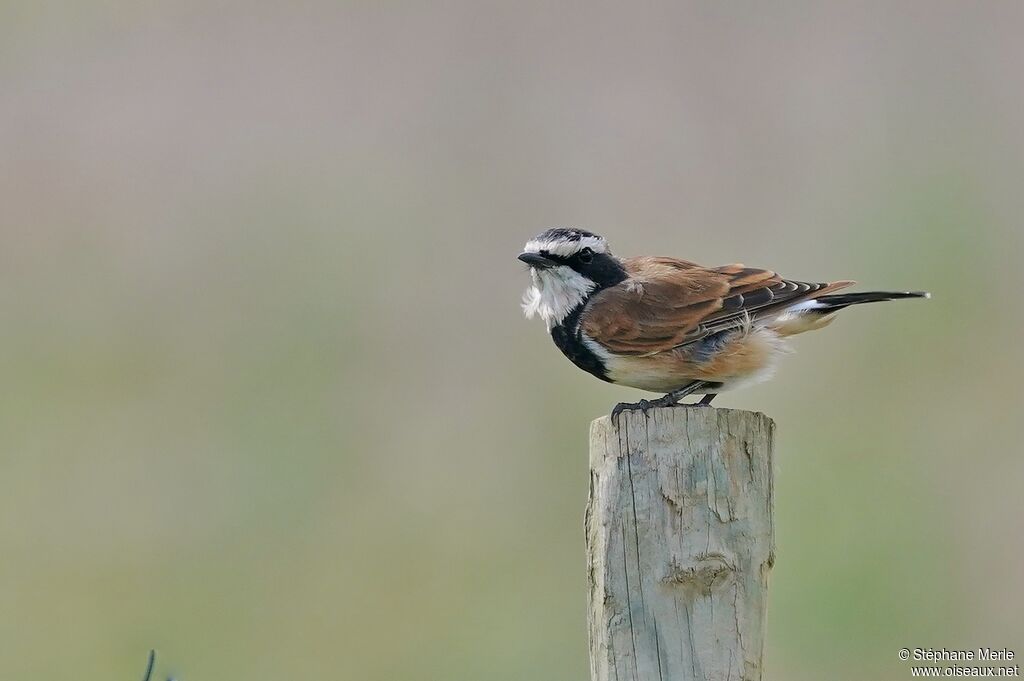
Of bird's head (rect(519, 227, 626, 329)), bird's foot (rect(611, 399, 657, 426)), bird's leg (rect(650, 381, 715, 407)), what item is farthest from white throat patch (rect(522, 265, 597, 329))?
bird's foot (rect(611, 399, 657, 426))

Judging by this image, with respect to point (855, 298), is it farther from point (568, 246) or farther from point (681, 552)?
point (681, 552)

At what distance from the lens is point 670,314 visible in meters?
6.07

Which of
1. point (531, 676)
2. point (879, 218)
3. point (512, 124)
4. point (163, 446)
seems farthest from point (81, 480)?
point (879, 218)

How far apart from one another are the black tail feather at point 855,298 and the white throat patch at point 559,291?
1.05 m

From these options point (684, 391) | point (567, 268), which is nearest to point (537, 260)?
point (567, 268)

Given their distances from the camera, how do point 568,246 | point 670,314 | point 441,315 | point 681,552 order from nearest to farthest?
point 681,552 → point 670,314 → point 568,246 → point 441,315

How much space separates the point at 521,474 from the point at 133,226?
5.13 meters

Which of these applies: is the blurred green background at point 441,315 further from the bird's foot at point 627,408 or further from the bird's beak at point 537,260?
the bird's foot at point 627,408

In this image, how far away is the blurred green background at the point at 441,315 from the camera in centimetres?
963

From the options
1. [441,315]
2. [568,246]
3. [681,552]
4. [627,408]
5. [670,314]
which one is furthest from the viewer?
[441,315]

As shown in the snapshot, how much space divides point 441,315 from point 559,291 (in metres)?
5.54

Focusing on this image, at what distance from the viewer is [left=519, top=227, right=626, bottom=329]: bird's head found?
20.8 ft

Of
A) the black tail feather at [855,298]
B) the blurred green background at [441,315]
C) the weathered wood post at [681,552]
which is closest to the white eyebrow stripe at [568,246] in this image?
the black tail feather at [855,298]

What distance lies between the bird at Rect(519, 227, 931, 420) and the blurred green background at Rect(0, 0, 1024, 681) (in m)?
2.84
